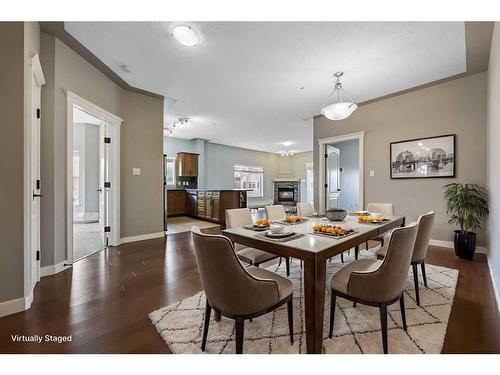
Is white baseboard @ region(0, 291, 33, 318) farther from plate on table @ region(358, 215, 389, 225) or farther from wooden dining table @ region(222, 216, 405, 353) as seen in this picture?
plate on table @ region(358, 215, 389, 225)

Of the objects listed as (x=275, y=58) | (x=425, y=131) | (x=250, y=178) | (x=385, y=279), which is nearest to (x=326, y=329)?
(x=385, y=279)

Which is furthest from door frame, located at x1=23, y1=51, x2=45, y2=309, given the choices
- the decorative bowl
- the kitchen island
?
the kitchen island

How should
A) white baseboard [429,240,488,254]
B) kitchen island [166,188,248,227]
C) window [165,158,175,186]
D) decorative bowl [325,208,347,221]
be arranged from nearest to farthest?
decorative bowl [325,208,347,221] < white baseboard [429,240,488,254] < kitchen island [166,188,248,227] < window [165,158,175,186]

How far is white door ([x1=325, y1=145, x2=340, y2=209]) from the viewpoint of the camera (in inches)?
200

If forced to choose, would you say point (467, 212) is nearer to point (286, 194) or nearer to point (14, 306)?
point (14, 306)

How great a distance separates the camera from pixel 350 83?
11.3 ft

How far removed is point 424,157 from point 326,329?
350 cm

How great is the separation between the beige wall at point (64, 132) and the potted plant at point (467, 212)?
189 inches

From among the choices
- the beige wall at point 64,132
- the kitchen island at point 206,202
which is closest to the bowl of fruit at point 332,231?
the beige wall at point 64,132

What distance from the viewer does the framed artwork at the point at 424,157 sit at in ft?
11.2

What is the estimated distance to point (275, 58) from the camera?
2754mm

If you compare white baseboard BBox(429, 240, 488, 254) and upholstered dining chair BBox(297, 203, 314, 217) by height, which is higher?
upholstered dining chair BBox(297, 203, 314, 217)

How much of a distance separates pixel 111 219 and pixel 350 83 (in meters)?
Result: 4.41
